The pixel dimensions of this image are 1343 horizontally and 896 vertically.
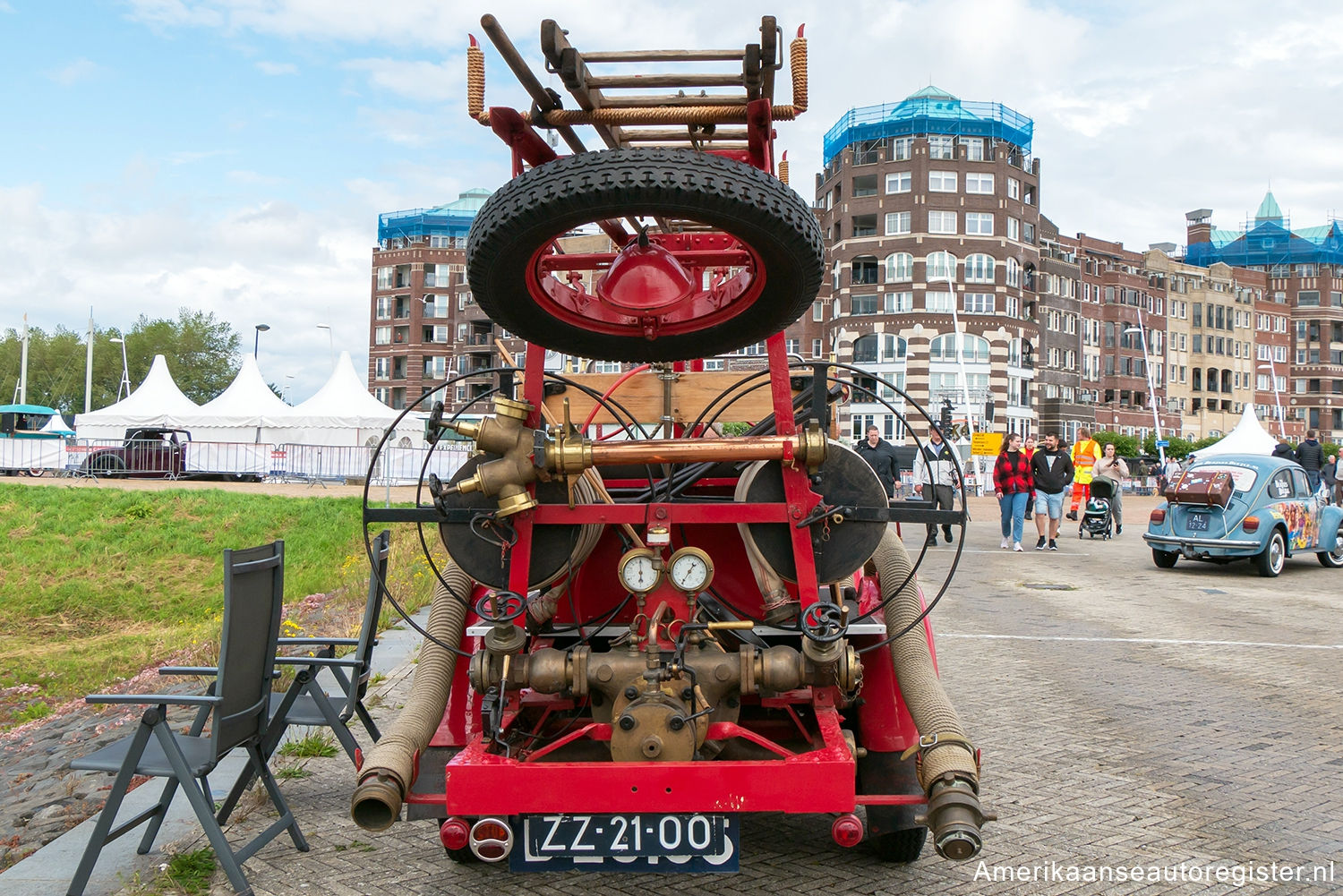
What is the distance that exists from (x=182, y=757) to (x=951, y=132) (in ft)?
241

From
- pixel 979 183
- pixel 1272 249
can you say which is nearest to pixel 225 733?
pixel 979 183

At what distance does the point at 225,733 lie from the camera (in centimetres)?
401

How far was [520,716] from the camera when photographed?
161 inches

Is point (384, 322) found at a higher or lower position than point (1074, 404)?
higher

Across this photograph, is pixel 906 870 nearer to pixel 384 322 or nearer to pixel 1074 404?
pixel 1074 404

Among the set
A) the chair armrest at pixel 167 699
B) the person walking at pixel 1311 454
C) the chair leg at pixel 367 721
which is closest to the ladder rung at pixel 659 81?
the chair armrest at pixel 167 699

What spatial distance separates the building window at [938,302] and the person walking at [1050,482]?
52.6 m

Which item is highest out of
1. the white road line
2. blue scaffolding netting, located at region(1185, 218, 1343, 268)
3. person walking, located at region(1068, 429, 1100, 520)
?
blue scaffolding netting, located at region(1185, 218, 1343, 268)

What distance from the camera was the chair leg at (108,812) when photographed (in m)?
3.71

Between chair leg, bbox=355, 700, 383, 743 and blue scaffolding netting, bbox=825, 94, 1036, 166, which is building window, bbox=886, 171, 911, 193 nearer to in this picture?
blue scaffolding netting, bbox=825, 94, 1036, 166

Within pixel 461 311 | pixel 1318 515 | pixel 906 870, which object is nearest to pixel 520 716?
pixel 906 870

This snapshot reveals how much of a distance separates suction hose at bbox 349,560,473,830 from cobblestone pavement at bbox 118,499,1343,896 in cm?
68

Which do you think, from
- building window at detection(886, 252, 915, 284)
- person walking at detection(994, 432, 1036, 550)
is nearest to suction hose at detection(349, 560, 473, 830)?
person walking at detection(994, 432, 1036, 550)

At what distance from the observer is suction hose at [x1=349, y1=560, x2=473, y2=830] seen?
3.39 metres
